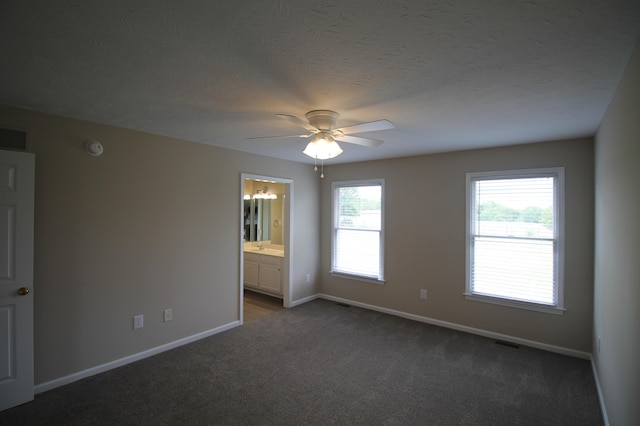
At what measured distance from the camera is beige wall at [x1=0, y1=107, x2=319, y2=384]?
9.01 ft

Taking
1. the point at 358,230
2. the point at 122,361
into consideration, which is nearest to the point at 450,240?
the point at 358,230

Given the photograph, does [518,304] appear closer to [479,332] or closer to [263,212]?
[479,332]

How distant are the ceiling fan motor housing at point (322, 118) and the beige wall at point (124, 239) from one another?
6.33ft

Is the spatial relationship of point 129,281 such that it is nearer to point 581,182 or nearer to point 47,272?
point 47,272

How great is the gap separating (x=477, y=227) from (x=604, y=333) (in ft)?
5.76

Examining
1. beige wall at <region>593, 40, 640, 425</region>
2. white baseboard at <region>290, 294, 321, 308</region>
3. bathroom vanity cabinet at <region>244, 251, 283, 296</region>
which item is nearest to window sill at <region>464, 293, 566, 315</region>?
beige wall at <region>593, 40, 640, 425</region>

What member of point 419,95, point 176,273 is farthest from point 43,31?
point 176,273

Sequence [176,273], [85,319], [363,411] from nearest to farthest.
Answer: [363,411] < [85,319] < [176,273]

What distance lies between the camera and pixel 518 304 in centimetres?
377

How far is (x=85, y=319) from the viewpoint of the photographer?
2.95 metres

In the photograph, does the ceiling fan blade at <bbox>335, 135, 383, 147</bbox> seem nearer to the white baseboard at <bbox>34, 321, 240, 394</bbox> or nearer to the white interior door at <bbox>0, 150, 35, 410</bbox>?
the white interior door at <bbox>0, 150, 35, 410</bbox>

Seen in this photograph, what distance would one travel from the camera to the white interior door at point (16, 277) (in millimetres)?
2439

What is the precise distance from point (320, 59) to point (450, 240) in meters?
3.36

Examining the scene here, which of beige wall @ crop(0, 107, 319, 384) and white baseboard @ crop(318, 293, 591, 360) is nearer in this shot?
beige wall @ crop(0, 107, 319, 384)
